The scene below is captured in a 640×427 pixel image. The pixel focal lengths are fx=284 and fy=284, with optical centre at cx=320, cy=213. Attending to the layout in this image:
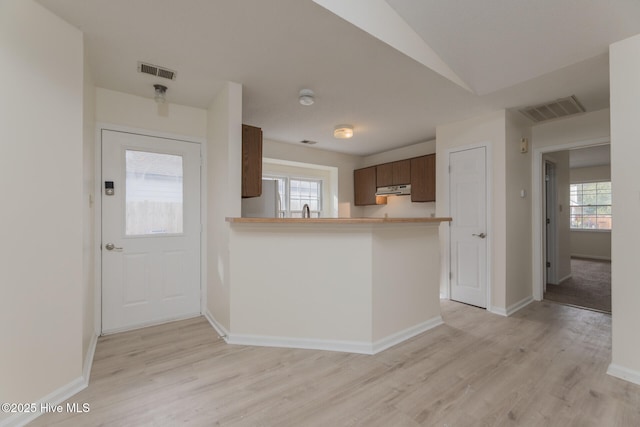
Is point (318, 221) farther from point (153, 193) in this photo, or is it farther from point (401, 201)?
point (401, 201)

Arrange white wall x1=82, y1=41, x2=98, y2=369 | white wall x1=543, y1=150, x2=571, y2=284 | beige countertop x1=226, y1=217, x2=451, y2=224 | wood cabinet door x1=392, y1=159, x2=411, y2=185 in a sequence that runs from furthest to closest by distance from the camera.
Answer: white wall x1=543, y1=150, x2=571, y2=284 < wood cabinet door x1=392, y1=159, x2=411, y2=185 < beige countertop x1=226, y1=217, x2=451, y2=224 < white wall x1=82, y1=41, x2=98, y2=369

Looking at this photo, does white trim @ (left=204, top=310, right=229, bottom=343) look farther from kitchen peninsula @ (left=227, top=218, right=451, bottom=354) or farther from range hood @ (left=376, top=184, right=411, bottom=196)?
range hood @ (left=376, top=184, right=411, bottom=196)

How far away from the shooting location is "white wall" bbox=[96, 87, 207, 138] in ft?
9.20

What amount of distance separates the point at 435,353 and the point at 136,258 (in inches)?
120

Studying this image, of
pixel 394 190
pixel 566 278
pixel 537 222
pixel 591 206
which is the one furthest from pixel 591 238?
pixel 394 190

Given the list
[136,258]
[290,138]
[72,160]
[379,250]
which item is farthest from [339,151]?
[72,160]

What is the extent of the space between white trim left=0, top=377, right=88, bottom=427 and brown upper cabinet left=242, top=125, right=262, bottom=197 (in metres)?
1.90

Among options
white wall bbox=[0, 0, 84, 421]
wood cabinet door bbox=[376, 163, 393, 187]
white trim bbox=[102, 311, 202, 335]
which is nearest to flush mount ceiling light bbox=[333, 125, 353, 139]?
wood cabinet door bbox=[376, 163, 393, 187]

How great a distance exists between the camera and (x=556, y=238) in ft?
15.8

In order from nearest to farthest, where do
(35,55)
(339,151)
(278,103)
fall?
(35,55) < (278,103) < (339,151)

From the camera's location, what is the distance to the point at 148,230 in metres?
3.04

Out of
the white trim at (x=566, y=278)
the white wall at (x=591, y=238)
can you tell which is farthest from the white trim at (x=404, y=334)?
the white wall at (x=591, y=238)

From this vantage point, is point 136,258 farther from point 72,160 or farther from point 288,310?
point 288,310

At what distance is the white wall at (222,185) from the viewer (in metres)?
2.68
